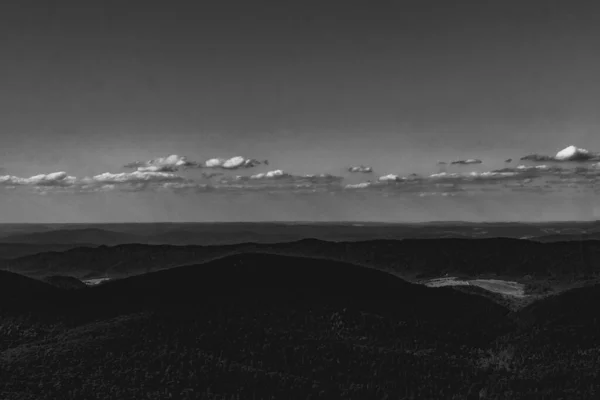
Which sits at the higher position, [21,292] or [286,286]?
[286,286]

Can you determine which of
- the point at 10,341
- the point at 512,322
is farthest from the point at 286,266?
the point at 10,341

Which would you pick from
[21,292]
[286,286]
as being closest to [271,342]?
[286,286]

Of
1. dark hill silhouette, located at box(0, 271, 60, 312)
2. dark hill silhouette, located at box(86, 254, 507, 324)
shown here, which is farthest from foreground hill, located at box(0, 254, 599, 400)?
dark hill silhouette, located at box(0, 271, 60, 312)

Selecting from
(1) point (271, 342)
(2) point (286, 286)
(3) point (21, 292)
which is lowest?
(1) point (271, 342)

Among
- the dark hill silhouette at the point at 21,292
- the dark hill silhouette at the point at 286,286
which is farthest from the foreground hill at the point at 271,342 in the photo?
the dark hill silhouette at the point at 21,292

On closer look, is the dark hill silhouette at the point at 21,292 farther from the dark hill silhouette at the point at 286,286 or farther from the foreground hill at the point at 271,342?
the dark hill silhouette at the point at 286,286

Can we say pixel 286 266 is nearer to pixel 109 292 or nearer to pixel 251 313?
pixel 251 313

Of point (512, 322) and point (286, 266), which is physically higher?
point (286, 266)

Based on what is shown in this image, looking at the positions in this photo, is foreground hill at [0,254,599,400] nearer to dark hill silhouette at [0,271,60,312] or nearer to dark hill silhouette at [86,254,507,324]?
dark hill silhouette at [86,254,507,324]

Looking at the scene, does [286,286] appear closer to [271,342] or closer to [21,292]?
[271,342]
